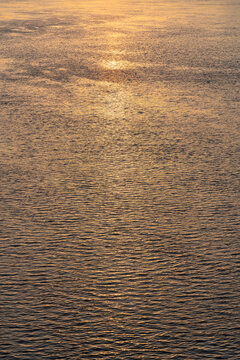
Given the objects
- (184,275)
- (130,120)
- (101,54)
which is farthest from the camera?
(101,54)

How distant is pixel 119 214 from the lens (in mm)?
3443

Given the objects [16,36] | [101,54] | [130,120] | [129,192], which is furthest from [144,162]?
[16,36]

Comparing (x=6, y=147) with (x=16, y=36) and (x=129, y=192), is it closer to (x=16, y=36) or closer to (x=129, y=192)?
(x=129, y=192)

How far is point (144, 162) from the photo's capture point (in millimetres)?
4344

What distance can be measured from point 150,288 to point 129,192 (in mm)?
1203

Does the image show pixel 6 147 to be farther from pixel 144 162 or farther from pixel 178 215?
pixel 178 215

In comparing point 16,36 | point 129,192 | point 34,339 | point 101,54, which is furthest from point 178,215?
point 16,36

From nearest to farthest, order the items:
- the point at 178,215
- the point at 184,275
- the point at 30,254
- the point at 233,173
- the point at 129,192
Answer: the point at 184,275, the point at 30,254, the point at 178,215, the point at 129,192, the point at 233,173

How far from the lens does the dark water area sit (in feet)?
7.72

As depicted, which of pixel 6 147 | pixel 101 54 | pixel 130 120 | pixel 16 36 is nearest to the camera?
pixel 6 147

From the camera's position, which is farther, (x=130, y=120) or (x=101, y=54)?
(x=101, y=54)

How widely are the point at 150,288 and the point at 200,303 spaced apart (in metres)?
0.25

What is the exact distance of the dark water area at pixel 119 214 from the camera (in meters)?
2.35

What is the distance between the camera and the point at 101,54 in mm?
9477
